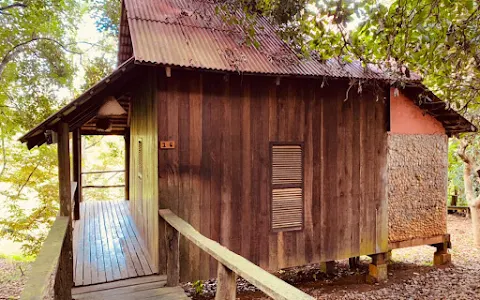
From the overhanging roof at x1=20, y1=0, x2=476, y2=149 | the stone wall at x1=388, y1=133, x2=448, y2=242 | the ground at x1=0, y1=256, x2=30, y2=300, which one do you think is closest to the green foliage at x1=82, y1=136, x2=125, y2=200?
the ground at x1=0, y1=256, x2=30, y2=300

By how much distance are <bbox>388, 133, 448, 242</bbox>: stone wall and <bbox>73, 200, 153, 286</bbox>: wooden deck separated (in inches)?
207

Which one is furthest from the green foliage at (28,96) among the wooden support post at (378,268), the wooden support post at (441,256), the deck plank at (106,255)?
the wooden support post at (441,256)

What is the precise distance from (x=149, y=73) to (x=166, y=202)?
2288 millimetres

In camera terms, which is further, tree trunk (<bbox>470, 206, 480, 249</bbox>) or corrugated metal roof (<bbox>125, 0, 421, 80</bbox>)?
tree trunk (<bbox>470, 206, 480, 249</bbox>)

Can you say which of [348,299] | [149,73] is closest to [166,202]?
[149,73]

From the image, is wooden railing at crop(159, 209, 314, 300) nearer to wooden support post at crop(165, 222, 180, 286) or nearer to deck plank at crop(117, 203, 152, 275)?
wooden support post at crop(165, 222, 180, 286)

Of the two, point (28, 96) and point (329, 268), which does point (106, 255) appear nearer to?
point (329, 268)

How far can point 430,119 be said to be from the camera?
7645 millimetres

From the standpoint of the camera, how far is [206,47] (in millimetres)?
5562

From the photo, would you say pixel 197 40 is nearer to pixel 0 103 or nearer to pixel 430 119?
pixel 430 119

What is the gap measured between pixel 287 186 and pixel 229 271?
138 inches

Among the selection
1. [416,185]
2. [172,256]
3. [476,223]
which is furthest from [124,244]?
[476,223]

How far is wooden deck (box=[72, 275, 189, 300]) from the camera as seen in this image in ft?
13.9

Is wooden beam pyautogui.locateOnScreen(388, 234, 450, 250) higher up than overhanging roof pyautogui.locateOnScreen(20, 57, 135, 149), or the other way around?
Result: overhanging roof pyautogui.locateOnScreen(20, 57, 135, 149)
